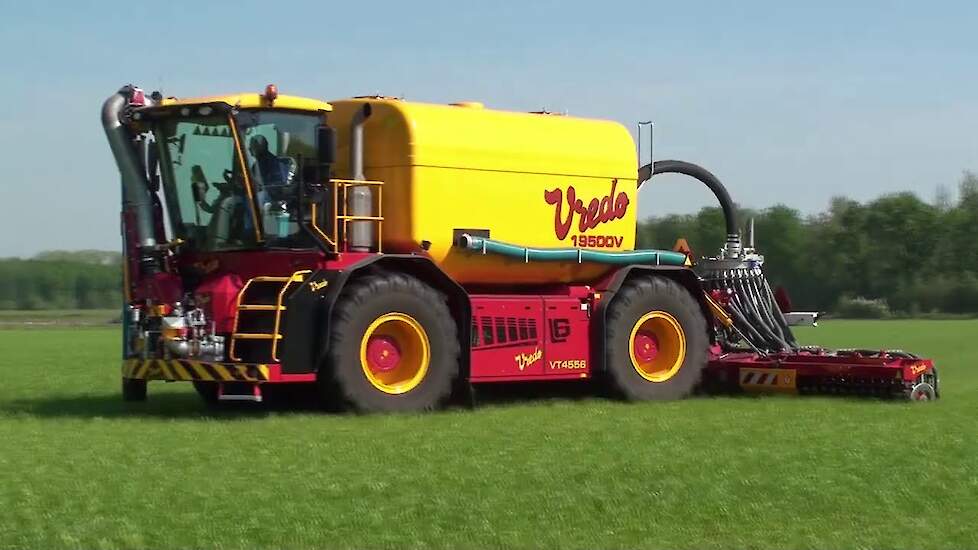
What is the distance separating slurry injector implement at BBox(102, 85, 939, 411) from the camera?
45.8ft

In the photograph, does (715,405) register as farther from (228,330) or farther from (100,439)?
(100,439)

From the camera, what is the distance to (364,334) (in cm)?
1405

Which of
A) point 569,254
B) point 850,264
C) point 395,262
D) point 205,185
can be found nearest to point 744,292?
point 569,254

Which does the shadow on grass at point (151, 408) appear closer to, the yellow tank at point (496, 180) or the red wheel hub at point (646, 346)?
the yellow tank at point (496, 180)

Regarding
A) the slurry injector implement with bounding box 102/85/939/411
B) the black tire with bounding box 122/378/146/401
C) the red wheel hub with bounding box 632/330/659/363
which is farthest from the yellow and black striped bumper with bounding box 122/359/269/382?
the red wheel hub with bounding box 632/330/659/363

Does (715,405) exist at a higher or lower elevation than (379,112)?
lower

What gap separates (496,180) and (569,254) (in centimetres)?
133

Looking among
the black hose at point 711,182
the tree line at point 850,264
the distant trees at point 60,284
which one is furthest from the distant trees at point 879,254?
the black hose at point 711,182

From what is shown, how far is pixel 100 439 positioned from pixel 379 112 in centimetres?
494

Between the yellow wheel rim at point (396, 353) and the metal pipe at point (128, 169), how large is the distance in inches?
97.8

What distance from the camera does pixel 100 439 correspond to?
11.8m

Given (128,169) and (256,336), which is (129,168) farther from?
(256,336)

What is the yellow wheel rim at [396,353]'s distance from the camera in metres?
14.3

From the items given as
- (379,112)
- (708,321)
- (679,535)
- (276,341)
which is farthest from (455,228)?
(679,535)
